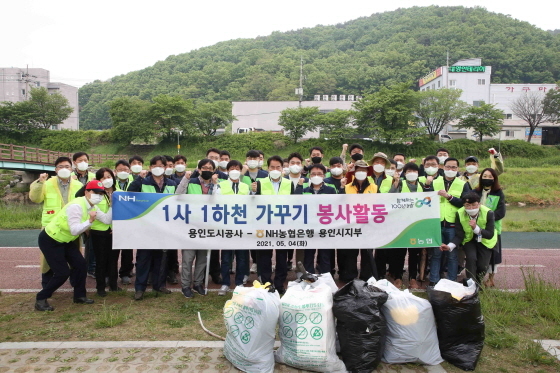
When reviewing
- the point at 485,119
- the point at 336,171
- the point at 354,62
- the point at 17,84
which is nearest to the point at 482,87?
the point at 485,119

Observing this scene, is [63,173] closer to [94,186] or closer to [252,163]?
[94,186]

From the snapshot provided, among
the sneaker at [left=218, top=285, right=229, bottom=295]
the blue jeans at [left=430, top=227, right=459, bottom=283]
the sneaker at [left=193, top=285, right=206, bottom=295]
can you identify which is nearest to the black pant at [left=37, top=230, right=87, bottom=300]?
the sneaker at [left=193, top=285, right=206, bottom=295]

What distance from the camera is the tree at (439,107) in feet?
140

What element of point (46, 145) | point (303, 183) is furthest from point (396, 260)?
point (46, 145)

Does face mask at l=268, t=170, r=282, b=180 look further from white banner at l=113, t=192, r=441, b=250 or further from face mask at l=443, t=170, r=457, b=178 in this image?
face mask at l=443, t=170, r=457, b=178

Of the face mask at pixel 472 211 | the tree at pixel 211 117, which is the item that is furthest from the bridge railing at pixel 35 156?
the face mask at pixel 472 211

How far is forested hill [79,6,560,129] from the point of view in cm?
7975

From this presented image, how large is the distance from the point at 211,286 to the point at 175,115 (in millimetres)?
40152

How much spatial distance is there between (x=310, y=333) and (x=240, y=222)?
218 cm

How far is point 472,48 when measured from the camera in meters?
87.4

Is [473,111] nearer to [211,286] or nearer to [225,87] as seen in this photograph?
[211,286]

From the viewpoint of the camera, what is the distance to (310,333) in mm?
3420

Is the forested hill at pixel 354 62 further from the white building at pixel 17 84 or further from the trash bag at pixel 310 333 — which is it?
the trash bag at pixel 310 333

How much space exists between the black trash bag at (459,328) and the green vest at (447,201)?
204 centimetres
